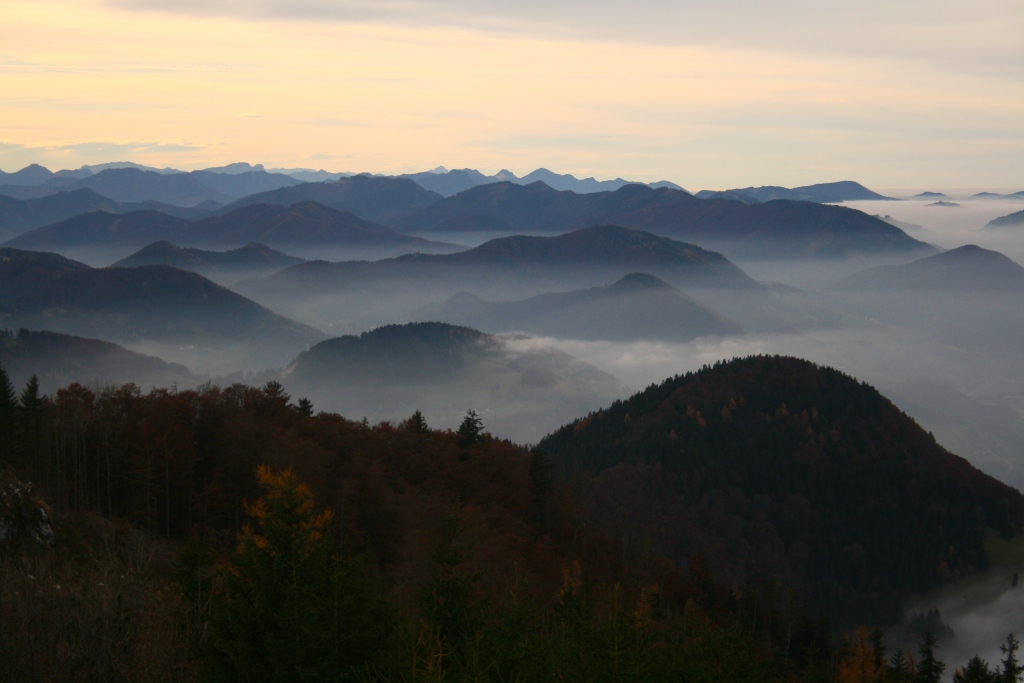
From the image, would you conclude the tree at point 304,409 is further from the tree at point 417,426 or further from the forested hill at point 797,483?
the forested hill at point 797,483

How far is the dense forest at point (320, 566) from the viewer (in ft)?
68.7

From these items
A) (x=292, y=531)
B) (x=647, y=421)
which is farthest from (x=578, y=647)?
(x=647, y=421)

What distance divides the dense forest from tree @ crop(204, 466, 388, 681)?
0.06 m

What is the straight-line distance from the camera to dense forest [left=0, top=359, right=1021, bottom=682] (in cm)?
2095

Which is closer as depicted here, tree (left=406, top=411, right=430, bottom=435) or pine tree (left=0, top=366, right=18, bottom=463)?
pine tree (left=0, top=366, right=18, bottom=463)

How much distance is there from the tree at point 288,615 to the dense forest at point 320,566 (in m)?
→ 0.06

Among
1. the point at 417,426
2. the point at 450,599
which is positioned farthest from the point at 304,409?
the point at 450,599

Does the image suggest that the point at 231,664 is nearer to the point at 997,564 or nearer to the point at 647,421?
the point at 647,421

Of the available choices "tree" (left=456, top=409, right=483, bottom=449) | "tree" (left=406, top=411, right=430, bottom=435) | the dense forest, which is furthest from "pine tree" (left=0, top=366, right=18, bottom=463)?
"tree" (left=456, top=409, right=483, bottom=449)

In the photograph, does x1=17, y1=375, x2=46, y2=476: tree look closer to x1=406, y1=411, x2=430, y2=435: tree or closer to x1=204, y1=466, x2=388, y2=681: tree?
x1=406, y1=411, x2=430, y2=435: tree

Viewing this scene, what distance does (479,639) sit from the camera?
20297 mm

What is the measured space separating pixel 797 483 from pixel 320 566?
164 m

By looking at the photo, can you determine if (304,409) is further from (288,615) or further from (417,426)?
(288,615)

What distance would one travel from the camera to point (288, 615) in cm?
2059
